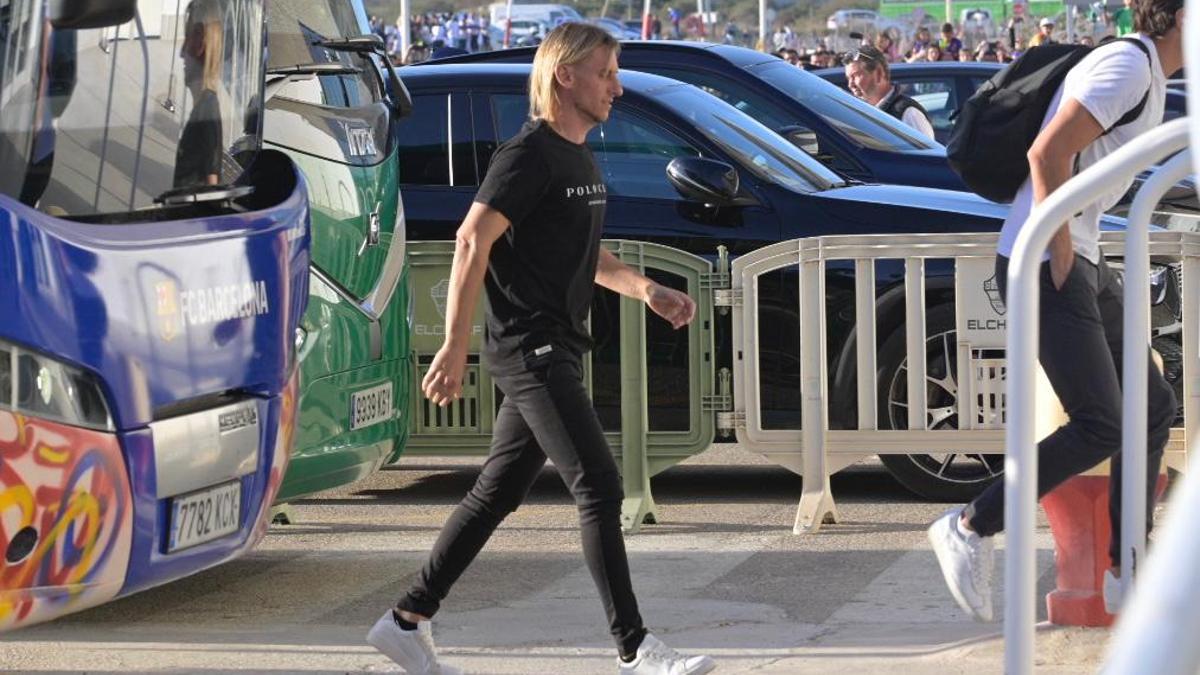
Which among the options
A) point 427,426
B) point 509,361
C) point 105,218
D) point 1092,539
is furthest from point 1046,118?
point 427,426

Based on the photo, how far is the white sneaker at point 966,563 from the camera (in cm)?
547

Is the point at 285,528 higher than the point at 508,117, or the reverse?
the point at 508,117

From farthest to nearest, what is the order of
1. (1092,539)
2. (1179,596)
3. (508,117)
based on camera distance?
(508,117)
(1092,539)
(1179,596)

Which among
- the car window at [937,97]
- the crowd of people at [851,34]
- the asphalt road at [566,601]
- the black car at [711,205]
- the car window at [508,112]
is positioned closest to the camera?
the asphalt road at [566,601]

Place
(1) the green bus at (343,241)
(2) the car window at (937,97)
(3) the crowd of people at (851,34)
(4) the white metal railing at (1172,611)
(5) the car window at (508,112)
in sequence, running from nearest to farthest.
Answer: (4) the white metal railing at (1172,611) < (1) the green bus at (343,241) < (5) the car window at (508,112) < (2) the car window at (937,97) < (3) the crowd of people at (851,34)

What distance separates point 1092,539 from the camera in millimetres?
5734

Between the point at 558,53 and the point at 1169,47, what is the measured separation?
166 centimetres

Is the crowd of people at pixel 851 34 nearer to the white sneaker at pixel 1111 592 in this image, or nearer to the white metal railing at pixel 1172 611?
the white sneaker at pixel 1111 592

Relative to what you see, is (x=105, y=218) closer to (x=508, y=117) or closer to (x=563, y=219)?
(x=563, y=219)

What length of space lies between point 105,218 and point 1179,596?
3957mm

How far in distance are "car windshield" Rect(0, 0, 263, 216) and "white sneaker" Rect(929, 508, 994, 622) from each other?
228cm

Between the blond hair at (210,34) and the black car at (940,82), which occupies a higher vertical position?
the blond hair at (210,34)

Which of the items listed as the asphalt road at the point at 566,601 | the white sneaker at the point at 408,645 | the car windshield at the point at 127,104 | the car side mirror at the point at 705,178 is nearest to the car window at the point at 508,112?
the car side mirror at the point at 705,178

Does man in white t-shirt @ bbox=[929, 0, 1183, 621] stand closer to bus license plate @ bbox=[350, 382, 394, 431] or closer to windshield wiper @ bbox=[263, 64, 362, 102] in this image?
bus license plate @ bbox=[350, 382, 394, 431]
